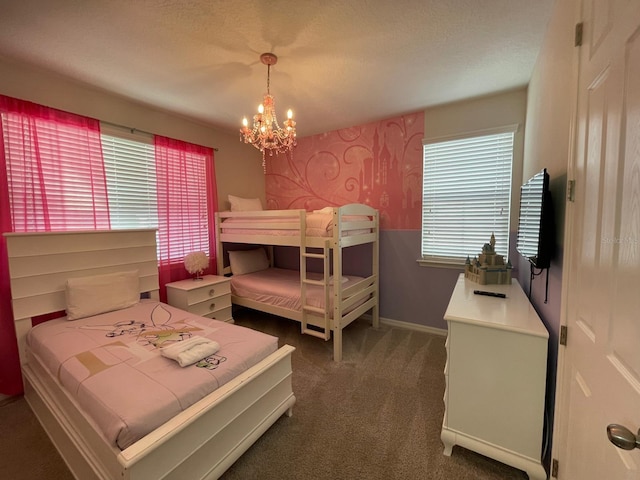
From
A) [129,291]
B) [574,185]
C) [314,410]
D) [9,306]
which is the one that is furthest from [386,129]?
[9,306]

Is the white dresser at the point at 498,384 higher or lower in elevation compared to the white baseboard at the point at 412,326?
higher

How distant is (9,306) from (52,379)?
3.29 feet

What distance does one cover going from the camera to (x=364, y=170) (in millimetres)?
3406

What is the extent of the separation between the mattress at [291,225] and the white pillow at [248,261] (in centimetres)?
45

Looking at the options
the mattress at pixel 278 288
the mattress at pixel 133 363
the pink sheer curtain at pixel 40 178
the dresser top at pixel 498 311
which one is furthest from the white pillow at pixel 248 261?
the dresser top at pixel 498 311

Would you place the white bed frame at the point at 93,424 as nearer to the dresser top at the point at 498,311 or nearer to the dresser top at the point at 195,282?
the dresser top at the point at 195,282

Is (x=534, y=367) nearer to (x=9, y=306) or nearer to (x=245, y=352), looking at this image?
(x=245, y=352)

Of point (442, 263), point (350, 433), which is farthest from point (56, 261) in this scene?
point (442, 263)

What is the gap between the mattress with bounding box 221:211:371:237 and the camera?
8.57ft

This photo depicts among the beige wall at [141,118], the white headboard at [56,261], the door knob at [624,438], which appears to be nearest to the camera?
the door knob at [624,438]

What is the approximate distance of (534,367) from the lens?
1.31 metres

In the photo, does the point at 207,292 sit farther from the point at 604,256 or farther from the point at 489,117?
the point at 489,117

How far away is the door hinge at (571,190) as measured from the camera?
→ 3.48 ft

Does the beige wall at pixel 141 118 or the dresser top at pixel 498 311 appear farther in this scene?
the beige wall at pixel 141 118
